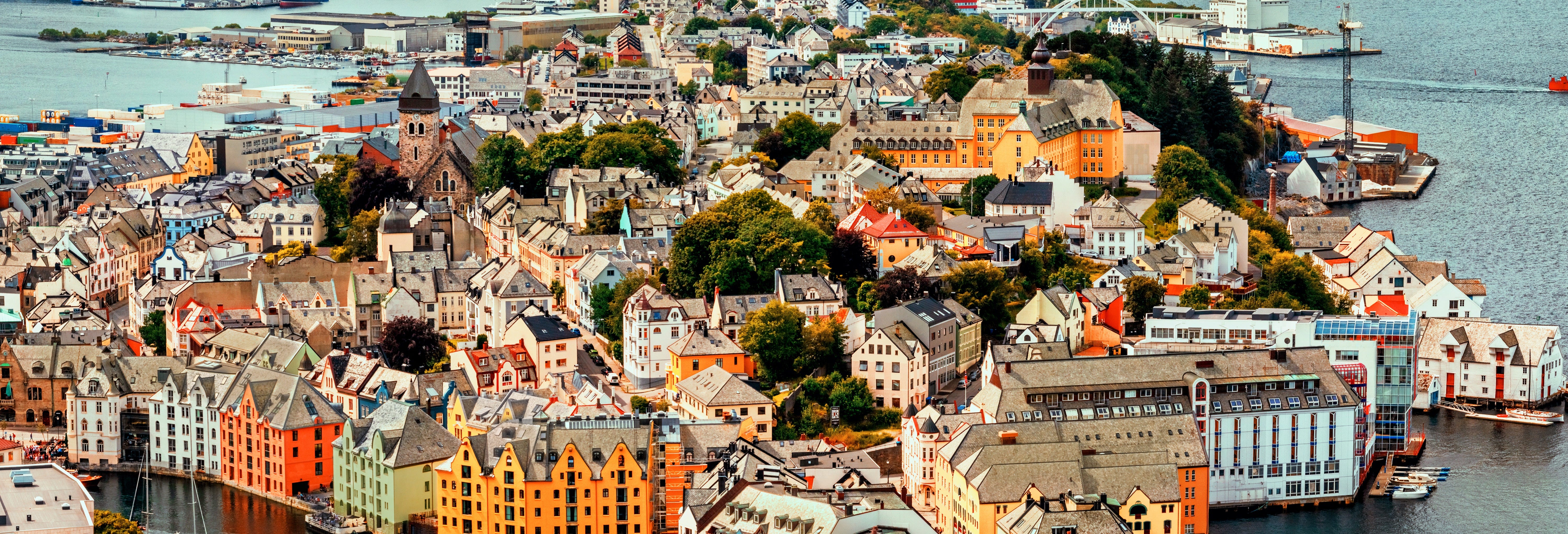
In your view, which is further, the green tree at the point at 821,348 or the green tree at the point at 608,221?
the green tree at the point at 608,221

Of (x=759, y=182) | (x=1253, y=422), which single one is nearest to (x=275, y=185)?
(x=759, y=182)

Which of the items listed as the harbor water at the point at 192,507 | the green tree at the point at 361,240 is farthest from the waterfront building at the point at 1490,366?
the green tree at the point at 361,240

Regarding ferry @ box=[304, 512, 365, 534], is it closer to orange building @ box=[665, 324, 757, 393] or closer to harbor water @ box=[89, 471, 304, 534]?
harbor water @ box=[89, 471, 304, 534]

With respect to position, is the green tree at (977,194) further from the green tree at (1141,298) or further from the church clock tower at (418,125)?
the church clock tower at (418,125)

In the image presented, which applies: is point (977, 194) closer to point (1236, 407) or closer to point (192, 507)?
point (1236, 407)

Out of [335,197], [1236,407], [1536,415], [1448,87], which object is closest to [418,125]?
[335,197]

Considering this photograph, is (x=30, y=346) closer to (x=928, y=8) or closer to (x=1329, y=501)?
(x=1329, y=501)
